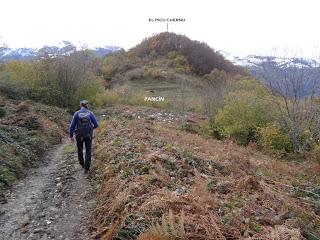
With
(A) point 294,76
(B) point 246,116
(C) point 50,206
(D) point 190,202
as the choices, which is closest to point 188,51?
(B) point 246,116

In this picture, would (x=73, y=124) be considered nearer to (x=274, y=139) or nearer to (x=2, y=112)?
(x=2, y=112)

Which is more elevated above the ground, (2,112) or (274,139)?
(2,112)

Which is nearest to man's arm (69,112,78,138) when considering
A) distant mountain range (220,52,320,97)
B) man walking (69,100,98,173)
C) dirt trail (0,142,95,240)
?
man walking (69,100,98,173)

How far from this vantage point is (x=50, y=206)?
8625 millimetres

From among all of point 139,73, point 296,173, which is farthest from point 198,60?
point 296,173

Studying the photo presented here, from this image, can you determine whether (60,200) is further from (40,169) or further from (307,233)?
(307,233)

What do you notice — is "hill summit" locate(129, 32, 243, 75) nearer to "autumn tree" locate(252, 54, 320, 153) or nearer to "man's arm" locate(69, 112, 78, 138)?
"autumn tree" locate(252, 54, 320, 153)

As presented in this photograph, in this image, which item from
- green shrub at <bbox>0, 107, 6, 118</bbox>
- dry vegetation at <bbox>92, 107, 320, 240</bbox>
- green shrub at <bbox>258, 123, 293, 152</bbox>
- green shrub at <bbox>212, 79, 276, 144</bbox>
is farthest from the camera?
green shrub at <bbox>212, 79, 276, 144</bbox>

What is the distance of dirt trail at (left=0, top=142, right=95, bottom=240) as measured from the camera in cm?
728

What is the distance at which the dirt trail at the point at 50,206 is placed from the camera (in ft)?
23.9

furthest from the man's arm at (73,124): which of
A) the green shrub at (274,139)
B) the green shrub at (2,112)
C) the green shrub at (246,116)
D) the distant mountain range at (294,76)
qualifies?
the green shrub at (246,116)

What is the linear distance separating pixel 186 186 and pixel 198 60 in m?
80.5

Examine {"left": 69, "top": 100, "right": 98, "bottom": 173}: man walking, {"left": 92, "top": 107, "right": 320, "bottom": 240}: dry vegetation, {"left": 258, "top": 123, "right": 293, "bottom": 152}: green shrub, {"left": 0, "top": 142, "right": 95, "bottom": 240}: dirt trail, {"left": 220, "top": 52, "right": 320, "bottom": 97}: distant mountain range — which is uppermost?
{"left": 220, "top": 52, "right": 320, "bottom": 97}: distant mountain range

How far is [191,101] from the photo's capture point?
4959 centimetres
